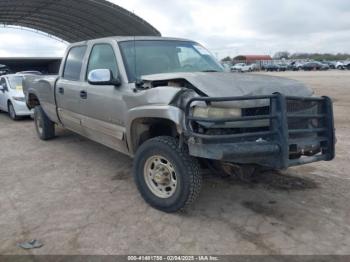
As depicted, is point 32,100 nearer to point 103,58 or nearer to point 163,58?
point 103,58

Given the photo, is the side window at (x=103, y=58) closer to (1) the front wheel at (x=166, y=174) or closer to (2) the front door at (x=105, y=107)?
(2) the front door at (x=105, y=107)

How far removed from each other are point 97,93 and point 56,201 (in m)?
1.56

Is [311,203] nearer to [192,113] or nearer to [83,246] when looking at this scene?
[192,113]

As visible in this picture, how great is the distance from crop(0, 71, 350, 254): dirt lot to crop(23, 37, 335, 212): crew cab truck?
42cm

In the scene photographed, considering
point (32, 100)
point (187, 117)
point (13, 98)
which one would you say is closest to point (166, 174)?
point (187, 117)

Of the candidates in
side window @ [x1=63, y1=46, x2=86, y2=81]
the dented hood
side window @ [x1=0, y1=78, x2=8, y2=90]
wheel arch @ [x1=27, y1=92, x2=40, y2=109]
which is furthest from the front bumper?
side window @ [x1=0, y1=78, x2=8, y2=90]

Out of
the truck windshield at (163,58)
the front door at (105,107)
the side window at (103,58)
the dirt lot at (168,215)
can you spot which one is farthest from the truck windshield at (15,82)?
the truck windshield at (163,58)

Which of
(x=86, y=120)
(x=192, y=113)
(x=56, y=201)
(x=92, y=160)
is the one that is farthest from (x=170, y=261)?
(x=92, y=160)

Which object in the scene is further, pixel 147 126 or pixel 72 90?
pixel 72 90

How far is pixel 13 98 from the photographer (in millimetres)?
11188

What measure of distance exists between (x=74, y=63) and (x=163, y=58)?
187 cm

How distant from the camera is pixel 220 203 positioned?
4371mm

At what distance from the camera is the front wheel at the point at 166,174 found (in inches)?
146

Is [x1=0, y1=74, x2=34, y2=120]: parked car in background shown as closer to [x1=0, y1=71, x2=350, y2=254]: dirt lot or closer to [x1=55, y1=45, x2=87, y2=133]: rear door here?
[x1=55, y1=45, x2=87, y2=133]: rear door
